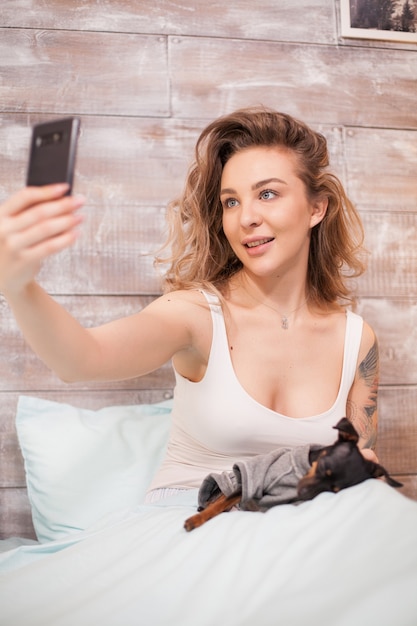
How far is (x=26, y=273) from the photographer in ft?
2.70

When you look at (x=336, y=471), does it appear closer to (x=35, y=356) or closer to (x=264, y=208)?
(x=264, y=208)

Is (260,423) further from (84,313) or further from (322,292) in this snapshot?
(84,313)

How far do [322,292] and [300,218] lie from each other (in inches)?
9.7

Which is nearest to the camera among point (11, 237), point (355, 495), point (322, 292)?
point (11, 237)

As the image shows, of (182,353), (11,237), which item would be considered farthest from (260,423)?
(11,237)

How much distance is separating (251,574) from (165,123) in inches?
52.5

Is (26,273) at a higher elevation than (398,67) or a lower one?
lower

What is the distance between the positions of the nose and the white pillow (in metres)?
0.56

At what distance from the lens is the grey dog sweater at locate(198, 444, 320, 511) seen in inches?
43.8

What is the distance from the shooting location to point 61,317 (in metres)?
0.96

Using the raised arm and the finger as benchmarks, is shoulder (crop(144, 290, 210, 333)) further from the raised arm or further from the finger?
the finger

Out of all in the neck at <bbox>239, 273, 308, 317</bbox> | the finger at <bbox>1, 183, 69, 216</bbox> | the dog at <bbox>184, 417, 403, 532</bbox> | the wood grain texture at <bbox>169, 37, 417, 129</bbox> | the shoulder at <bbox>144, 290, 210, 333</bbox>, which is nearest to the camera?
the finger at <bbox>1, 183, 69, 216</bbox>

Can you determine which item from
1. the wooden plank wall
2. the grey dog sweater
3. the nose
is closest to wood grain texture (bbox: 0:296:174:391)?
the wooden plank wall

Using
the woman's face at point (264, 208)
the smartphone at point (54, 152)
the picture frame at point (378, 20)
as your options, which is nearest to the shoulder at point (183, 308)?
the woman's face at point (264, 208)
